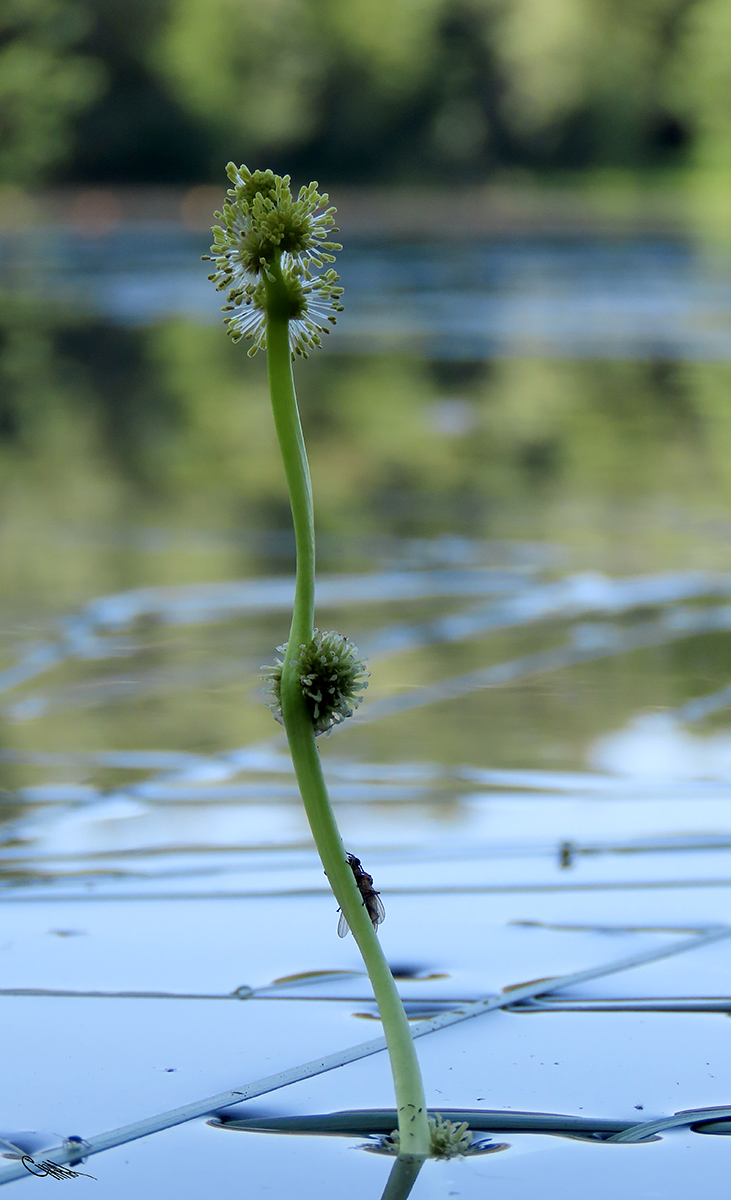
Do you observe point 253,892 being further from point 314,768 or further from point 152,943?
point 314,768

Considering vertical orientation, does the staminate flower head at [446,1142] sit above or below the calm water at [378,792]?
below

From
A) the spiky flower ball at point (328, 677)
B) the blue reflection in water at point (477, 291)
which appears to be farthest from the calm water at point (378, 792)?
the blue reflection in water at point (477, 291)

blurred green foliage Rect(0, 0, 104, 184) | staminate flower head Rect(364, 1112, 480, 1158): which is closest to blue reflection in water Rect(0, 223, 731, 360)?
staminate flower head Rect(364, 1112, 480, 1158)

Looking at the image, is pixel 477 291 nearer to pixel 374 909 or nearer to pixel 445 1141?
pixel 445 1141

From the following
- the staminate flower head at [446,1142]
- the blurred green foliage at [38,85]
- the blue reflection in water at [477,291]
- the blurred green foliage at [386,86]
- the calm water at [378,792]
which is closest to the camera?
the staminate flower head at [446,1142]

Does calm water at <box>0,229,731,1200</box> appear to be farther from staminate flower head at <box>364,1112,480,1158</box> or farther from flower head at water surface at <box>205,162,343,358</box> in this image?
flower head at water surface at <box>205,162,343,358</box>

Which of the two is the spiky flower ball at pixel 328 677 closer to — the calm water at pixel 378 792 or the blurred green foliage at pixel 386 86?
the calm water at pixel 378 792
